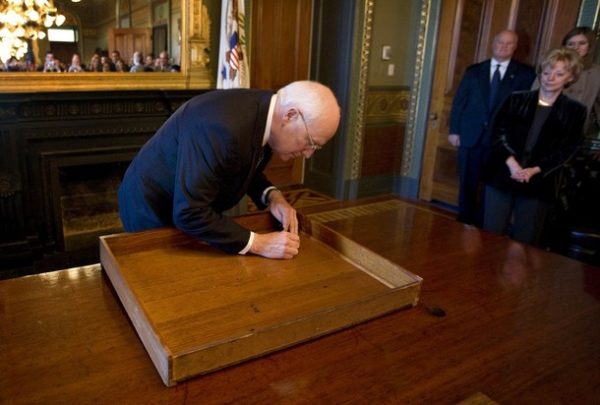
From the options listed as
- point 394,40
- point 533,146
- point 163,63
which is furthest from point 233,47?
point 533,146

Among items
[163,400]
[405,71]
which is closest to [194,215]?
[163,400]

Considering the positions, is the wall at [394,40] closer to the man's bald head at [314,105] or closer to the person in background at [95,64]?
the person in background at [95,64]

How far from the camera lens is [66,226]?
3361mm

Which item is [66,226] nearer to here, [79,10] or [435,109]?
[79,10]

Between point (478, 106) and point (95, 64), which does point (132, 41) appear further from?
point (478, 106)

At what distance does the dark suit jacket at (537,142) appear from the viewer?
2.33 m

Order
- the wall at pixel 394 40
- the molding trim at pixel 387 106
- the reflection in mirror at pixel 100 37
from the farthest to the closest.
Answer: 1. the molding trim at pixel 387 106
2. the wall at pixel 394 40
3. the reflection in mirror at pixel 100 37

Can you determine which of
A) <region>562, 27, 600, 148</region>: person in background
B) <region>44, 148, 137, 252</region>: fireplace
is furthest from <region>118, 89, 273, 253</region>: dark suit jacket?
<region>562, 27, 600, 148</region>: person in background

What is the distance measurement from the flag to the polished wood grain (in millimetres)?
2289

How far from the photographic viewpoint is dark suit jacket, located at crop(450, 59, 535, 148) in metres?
3.49

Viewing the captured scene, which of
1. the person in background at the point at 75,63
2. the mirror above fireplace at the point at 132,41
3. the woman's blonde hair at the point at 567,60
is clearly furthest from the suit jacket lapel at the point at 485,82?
the person in background at the point at 75,63

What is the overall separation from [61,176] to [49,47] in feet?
2.74

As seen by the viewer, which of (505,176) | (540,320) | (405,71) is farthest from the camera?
(405,71)

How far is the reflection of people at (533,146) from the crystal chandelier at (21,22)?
257cm
